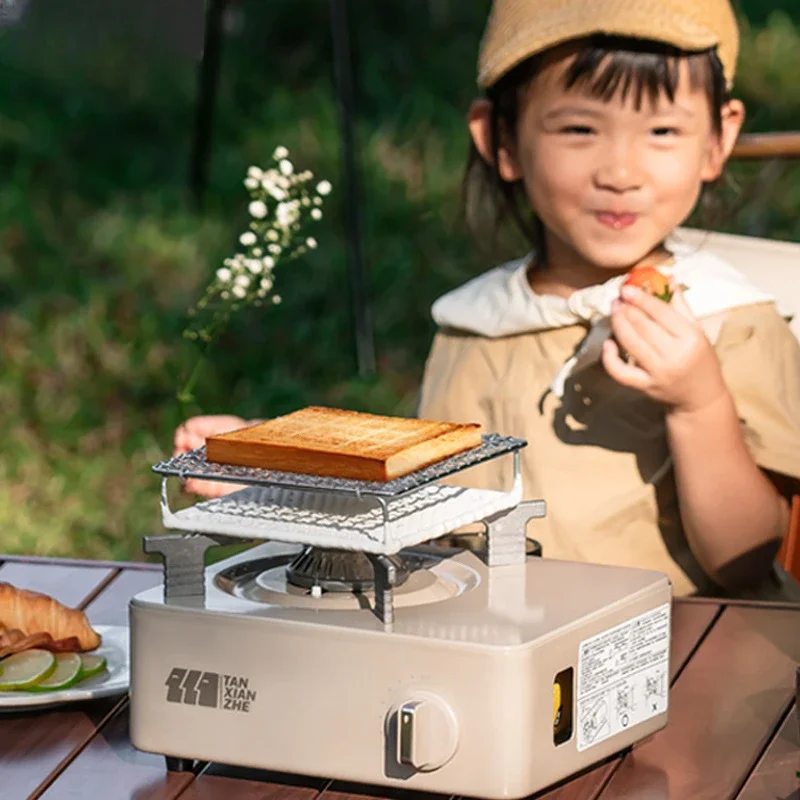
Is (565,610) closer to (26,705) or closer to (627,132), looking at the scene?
(26,705)

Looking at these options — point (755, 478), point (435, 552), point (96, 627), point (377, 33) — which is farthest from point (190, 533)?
point (377, 33)

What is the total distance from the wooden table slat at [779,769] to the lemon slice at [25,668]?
606mm

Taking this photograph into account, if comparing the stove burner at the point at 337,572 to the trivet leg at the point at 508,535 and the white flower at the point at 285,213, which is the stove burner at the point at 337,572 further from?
the white flower at the point at 285,213

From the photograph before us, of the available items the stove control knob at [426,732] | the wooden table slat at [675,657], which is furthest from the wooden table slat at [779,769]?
the stove control knob at [426,732]

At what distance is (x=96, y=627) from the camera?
1.70 m

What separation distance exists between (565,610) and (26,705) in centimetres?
49

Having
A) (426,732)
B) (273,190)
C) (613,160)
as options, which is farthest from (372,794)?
(613,160)

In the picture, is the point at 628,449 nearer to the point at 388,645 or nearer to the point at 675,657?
the point at 675,657

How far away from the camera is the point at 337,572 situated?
135 cm

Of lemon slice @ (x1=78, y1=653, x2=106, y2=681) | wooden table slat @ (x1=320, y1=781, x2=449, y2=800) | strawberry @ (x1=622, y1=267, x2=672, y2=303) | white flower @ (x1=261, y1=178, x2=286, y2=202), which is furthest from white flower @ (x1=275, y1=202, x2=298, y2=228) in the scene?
wooden table slat @ (x1=320, y1=781, x2=449, y2=800)

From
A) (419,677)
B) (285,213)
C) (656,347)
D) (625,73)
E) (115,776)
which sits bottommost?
(115,776)

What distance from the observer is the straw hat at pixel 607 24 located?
2133 mm

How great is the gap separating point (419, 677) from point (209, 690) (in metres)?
0.18

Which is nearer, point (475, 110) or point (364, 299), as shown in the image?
A: point (475, 110)
